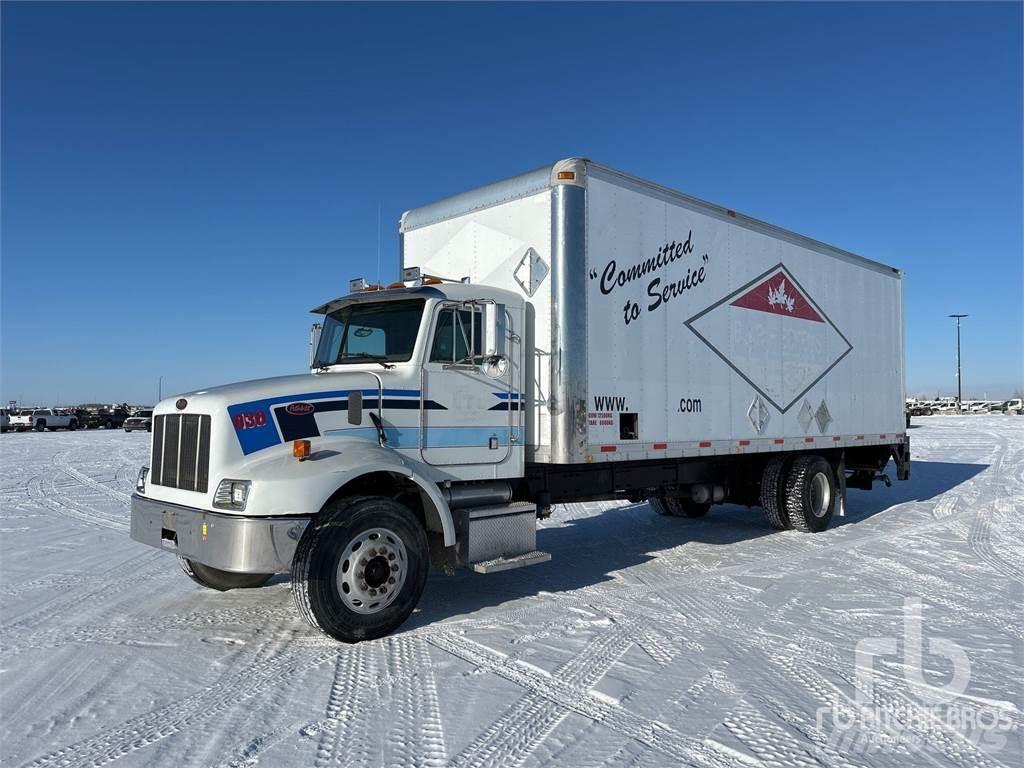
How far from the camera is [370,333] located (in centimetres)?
646

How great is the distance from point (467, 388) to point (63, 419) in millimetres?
48823

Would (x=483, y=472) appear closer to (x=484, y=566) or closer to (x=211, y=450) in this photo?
(x=484, y=566)

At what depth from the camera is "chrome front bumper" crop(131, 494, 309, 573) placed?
4.91m

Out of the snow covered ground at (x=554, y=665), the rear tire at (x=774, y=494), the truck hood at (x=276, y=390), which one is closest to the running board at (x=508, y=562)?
the snow covered ground at (x=554, y=665)

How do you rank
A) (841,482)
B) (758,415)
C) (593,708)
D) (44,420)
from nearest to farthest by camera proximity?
(593,708) < (758,415) < (841,482) < (44,420)

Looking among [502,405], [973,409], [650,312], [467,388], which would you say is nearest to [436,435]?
[467,388]

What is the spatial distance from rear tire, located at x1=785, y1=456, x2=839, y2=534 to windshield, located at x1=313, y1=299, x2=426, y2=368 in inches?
238

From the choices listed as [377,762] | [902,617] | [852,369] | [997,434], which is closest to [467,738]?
[377,762]

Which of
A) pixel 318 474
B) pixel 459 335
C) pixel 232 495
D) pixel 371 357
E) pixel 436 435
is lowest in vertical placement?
pixel 232 495

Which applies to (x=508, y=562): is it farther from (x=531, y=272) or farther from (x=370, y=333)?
(x=531, y=272)

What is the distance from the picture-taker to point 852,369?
1080cm

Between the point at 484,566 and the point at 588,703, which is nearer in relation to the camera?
the point at 588,703

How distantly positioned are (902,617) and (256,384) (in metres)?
5.35
